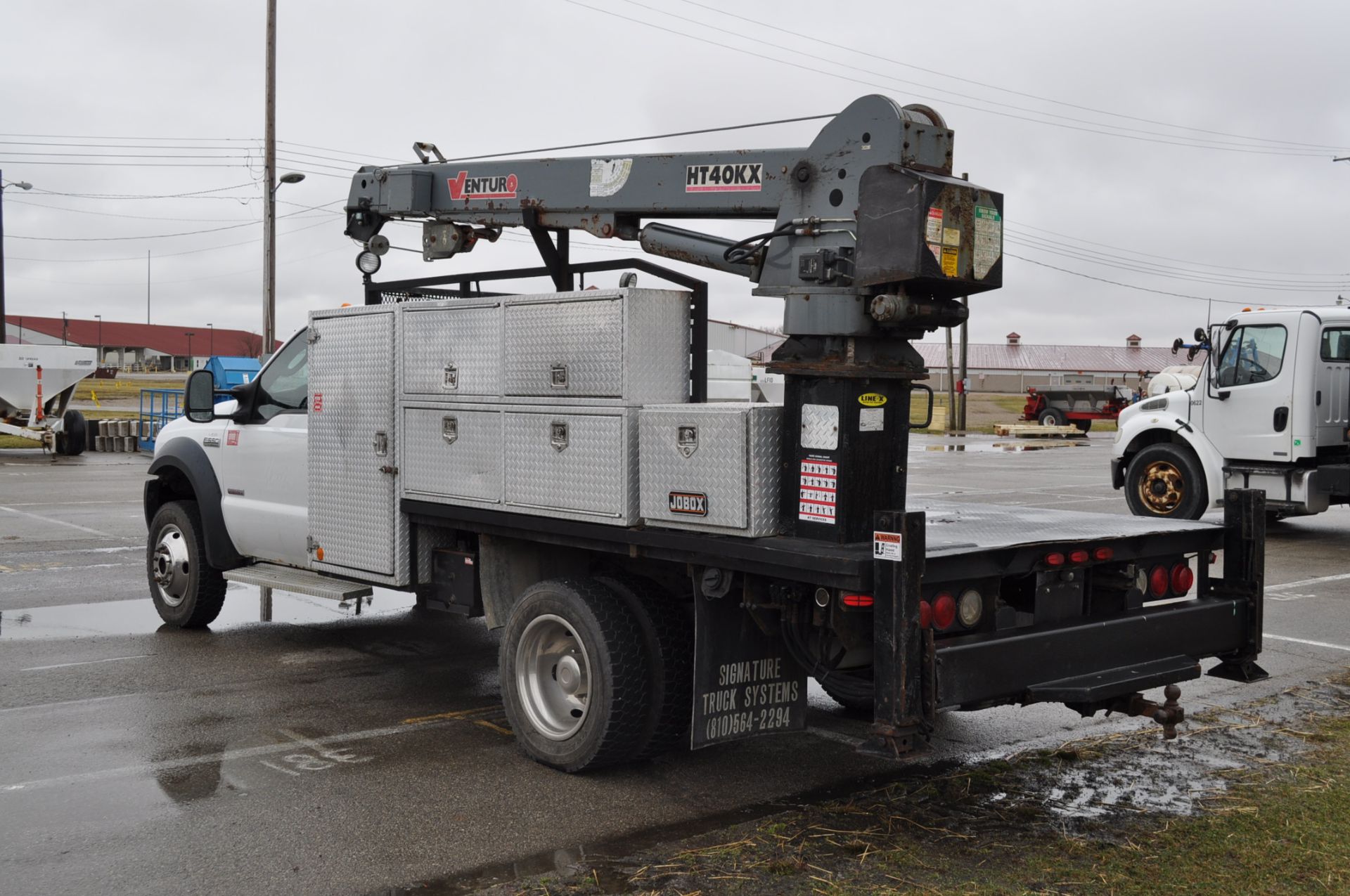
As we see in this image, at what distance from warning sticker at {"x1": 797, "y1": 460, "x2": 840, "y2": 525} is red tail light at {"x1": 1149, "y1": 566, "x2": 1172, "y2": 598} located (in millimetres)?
1870

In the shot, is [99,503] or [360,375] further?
[99,503]

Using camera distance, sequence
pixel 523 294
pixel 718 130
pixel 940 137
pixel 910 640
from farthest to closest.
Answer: pixel 718 130, pixel 523 294, pixel 940 137, pixel 910 640

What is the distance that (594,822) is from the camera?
5.06 meters

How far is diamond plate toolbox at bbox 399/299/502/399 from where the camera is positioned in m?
6.01

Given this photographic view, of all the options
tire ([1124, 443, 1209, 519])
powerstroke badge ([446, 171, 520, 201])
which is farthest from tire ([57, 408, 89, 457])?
powerstroke badge ([446, 171, 520, 201])

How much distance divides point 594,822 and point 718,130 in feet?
11.5

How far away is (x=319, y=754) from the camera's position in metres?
5.95

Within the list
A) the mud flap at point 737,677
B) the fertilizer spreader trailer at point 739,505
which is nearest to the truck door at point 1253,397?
the fertilizer spreader trailer at point 739,505

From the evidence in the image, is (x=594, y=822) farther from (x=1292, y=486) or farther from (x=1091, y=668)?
(x=1292, y=486)

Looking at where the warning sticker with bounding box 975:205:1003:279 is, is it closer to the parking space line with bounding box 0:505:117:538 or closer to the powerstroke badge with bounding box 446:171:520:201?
the powerstroke badge with bounding box 446:171:520:201

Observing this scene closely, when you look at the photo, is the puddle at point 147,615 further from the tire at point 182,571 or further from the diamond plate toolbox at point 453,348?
the diamond plate toolbox at point 453,348

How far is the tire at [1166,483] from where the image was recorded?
15.0 m

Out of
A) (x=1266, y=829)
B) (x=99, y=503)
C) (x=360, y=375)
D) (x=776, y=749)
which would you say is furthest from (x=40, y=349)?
(x=1266, y=829)

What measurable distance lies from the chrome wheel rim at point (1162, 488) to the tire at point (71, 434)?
21.3 meters
